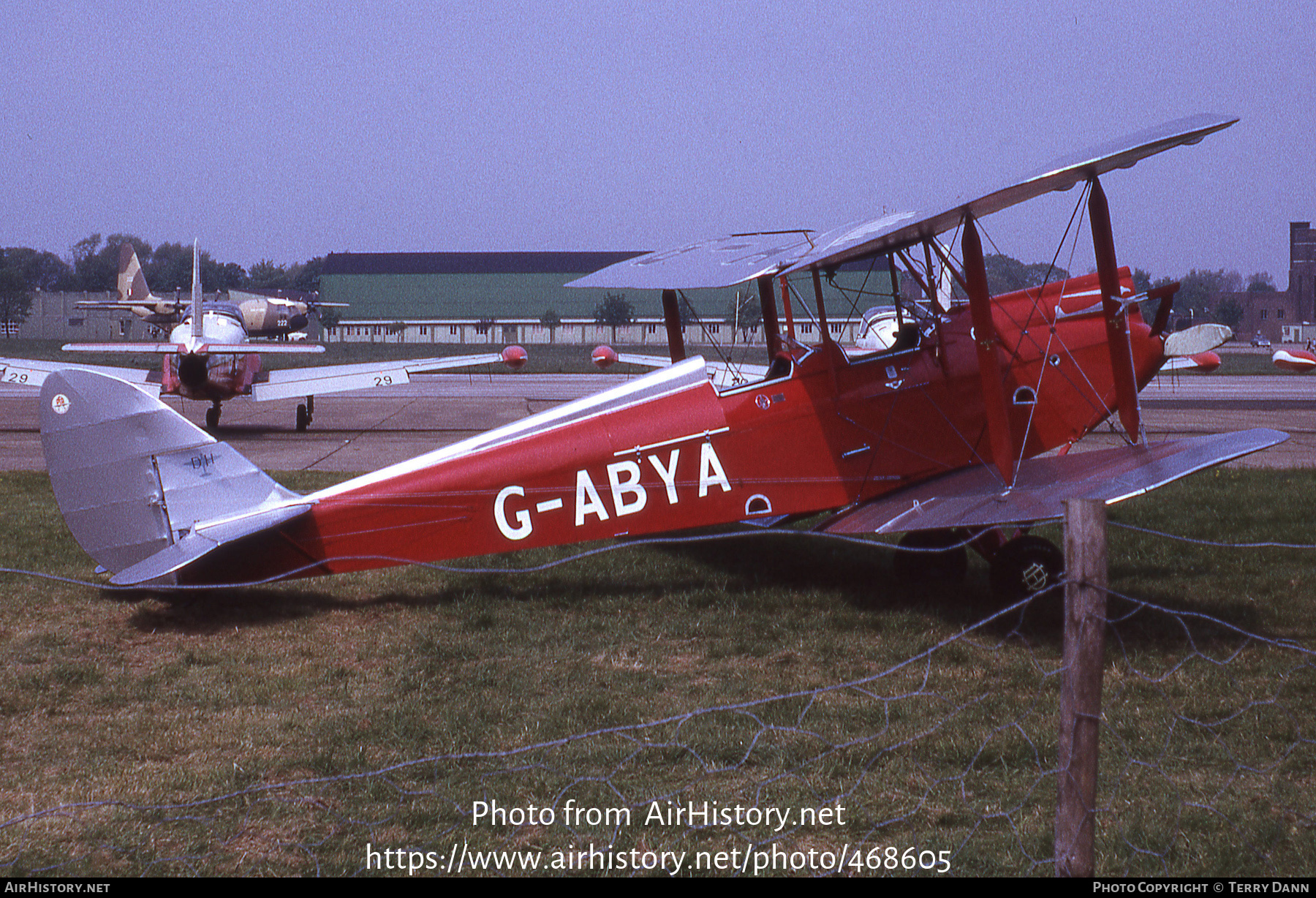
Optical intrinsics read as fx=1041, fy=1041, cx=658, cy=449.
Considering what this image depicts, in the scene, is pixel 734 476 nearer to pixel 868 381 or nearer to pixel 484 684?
pixel 868 381

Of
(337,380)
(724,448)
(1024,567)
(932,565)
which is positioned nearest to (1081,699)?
(1024,567)

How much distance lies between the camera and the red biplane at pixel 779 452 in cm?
638

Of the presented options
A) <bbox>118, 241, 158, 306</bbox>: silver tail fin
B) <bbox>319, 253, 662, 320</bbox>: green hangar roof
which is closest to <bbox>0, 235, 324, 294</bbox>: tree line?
<bbox>319, 253, 662, 320</bbox>: green hangar roof

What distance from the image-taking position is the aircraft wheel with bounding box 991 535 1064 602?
271 inches

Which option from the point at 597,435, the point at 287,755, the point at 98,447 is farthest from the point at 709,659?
the point at 98,447

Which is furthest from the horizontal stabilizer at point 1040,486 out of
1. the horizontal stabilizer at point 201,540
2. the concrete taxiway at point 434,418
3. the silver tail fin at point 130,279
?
the silver tail fin at point 130,279

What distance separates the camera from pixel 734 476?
7168 mm

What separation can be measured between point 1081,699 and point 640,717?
2499 millimetres

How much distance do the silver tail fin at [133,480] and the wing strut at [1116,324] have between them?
5.61m

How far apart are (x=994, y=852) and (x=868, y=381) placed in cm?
442

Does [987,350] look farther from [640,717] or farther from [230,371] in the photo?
[230,371]

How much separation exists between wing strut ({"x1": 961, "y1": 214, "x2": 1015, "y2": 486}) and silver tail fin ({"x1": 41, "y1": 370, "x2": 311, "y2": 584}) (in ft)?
14.7

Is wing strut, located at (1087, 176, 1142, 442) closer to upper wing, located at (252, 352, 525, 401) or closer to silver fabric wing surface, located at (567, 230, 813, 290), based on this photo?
silver fabric wing surface, located at (567, 230, 813, 290)

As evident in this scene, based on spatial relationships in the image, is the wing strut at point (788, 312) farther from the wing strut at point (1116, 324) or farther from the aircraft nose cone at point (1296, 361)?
the aircraft nose cone at point (1296, 361)
